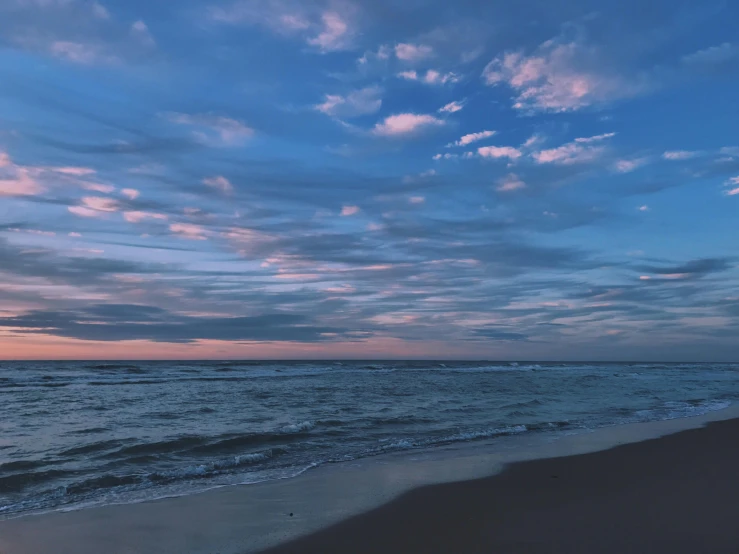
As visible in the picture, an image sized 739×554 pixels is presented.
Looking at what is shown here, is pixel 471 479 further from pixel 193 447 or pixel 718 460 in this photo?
pixel 193 447

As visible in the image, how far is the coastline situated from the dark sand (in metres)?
0.07

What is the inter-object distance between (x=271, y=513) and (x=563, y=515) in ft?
11.6

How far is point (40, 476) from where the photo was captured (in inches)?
330

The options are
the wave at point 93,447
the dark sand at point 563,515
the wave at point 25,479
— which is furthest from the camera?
the wave at point 93,447

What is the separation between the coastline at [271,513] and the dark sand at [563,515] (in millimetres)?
66

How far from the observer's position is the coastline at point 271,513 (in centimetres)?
556

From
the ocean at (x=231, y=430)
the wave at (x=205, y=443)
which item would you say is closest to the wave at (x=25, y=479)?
the ocean at (x=231, y=430)

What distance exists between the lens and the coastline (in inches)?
219

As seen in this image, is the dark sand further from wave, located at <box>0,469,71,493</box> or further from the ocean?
wave, located at <box>0,469,71,493</box>

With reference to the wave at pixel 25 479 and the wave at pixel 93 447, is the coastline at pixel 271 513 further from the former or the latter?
the wave at pixel 93 447

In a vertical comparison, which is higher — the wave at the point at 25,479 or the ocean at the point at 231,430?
the ocean at the point at 231,430

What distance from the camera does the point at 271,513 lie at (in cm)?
655

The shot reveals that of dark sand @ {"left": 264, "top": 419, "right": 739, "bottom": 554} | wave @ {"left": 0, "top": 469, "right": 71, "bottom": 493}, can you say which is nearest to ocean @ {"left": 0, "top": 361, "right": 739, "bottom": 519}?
wave @ {"left": 0, "top": 469, "right": 71, "bottom": 493}

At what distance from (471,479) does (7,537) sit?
6.15 m
